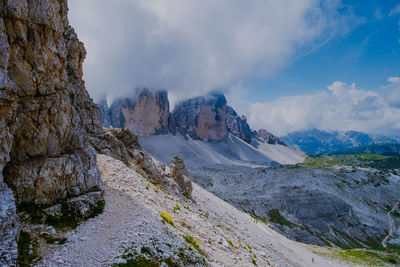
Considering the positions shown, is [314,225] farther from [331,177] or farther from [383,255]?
[331,177]

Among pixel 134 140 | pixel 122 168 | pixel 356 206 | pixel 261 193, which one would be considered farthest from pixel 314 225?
pixel 122 168

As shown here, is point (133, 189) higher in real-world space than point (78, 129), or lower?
lower

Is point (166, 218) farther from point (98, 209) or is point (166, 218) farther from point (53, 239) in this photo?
point (53, 239)

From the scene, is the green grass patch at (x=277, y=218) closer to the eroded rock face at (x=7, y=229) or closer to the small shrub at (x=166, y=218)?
the small shrub at (x=166, y=218)

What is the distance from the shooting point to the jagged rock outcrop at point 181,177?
36.6 meters

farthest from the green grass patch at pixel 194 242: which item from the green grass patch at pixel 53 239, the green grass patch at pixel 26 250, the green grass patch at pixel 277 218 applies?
the green grass patch at pixel 277 218

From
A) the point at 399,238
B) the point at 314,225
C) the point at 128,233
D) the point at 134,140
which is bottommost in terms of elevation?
the point at 399,238

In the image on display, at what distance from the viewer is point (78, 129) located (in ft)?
56.5

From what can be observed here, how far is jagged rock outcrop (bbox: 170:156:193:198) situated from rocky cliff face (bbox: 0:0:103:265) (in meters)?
21.1

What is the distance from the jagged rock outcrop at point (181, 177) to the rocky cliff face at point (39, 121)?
2109 centimetres

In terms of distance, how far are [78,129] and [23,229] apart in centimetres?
790

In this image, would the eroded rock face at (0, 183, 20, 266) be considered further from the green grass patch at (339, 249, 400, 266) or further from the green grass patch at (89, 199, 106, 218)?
the green grass patch at (339, 249, 400, 266)

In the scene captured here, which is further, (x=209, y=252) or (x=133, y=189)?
(x=133, y=189)

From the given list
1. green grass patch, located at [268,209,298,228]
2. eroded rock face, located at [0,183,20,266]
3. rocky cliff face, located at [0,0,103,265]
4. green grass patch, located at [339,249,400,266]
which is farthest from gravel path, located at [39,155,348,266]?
green grass patch, located at [268,209,298,228]
